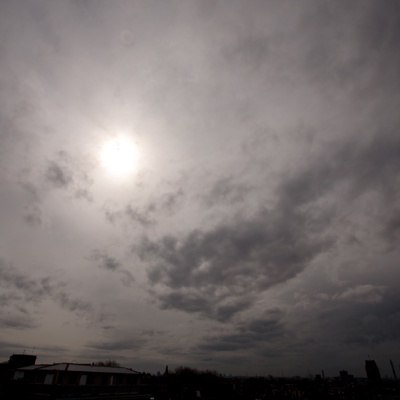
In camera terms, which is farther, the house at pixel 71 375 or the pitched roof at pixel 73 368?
the pitched roof at pixel 73 368

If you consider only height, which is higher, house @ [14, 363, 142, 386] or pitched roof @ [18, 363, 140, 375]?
pitched roof @ [18, 363, 140, 375]

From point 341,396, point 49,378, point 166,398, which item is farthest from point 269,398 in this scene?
point 49,378

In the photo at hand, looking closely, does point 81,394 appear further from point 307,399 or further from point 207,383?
point 307,399

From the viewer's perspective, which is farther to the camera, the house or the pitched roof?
the pitched roof

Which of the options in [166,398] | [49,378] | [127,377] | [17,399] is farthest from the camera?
[166,398]

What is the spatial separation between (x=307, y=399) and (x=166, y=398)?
6398 centimetres

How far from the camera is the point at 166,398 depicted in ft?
250

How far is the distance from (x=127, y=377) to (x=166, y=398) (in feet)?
98.9

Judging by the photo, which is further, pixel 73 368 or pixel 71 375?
pixel 73 368

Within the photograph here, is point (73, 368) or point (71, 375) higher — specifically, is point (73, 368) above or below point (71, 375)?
above

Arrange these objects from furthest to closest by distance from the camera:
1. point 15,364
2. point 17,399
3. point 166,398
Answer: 1. point 15,364
2. point 166,398
3. point 17,399

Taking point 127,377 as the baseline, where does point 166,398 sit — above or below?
below

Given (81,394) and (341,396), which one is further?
(341,396)

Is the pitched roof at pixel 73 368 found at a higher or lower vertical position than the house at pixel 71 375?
higher
